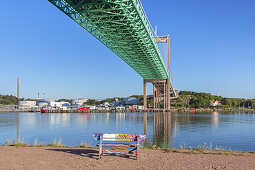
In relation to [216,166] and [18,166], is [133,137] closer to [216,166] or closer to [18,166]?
[216,166]

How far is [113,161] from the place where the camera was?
8.99m

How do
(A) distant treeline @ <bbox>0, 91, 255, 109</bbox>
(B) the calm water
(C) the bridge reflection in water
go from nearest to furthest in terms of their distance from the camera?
(C) the bridge reflection in water
(B) the calm water
(A) distant treeline @ <bbox>0, 91, 255, 109</bbox>

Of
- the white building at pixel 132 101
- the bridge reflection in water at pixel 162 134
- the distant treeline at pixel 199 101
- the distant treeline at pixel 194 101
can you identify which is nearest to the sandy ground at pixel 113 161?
the bridge reflection in water at pixel 162 134

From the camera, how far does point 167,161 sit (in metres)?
9.11

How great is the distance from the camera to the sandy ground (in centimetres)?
831

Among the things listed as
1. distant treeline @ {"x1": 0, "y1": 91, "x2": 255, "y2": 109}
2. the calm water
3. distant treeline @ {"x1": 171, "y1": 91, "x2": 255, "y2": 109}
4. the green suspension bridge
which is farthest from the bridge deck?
distant treeline @ {"x1": 171, "y1": 91, "x2": 255, "y2": 109}

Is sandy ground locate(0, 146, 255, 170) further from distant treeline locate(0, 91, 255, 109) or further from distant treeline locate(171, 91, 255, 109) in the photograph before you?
distant treeline locate(171, 91, 255, 109)

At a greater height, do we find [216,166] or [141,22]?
[141,22]

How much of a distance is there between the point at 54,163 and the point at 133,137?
3.26 meters

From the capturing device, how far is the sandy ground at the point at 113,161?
831cm

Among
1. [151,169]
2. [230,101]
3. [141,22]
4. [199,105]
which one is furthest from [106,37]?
[230,101]

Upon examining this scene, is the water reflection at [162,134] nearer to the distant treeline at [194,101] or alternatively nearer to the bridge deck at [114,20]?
the bridge deck at [114,20]

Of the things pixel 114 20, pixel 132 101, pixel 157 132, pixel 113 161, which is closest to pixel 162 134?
pixel 157 132

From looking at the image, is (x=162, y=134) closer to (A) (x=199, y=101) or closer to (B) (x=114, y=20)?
(B) (x=114, y=20)
